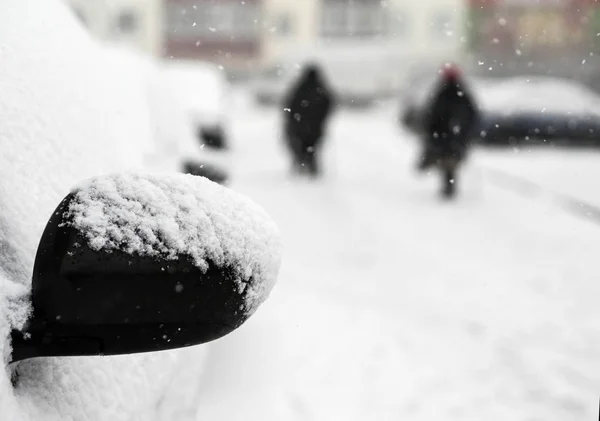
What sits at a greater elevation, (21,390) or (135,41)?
(21,390)

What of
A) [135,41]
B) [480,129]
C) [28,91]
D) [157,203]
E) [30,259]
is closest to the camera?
[157,203]

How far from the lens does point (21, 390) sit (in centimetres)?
104

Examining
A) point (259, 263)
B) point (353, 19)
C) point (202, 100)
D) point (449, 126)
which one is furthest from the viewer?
point (353, 19)

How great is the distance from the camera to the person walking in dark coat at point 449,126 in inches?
366

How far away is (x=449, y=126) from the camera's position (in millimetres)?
9414

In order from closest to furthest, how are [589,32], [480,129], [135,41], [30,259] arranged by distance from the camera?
[30,259], [480,129], [589,32], [135,41]

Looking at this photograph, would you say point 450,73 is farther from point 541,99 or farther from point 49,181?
point 49,181

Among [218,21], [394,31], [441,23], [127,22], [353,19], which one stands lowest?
[394,31]

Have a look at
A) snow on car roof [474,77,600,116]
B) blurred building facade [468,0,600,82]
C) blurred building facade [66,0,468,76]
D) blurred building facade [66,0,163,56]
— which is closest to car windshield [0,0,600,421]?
snow on car roof [474,77,600,116]

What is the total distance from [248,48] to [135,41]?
6782 mm

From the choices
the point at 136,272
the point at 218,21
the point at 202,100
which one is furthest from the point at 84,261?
the point at 218,21

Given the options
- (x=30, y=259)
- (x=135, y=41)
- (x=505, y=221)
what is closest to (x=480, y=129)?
(x=505, y=221)

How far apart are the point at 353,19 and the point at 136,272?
40523 millimetres

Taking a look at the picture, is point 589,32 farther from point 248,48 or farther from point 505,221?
point 505,221
